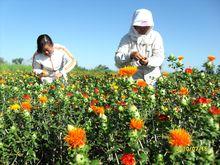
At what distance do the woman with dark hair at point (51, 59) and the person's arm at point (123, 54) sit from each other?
4.35ft

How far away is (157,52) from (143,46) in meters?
A: 0.18

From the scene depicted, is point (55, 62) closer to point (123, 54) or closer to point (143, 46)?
point (123, 54)

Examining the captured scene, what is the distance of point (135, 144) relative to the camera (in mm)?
1894

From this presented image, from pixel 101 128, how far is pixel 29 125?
68 cm

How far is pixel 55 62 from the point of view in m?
6.01

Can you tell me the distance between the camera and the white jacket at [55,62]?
5973 mm

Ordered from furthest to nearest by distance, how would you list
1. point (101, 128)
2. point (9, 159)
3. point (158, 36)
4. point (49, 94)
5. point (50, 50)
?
point (50, 50)
point (158, 36)
point (49, 94)
point (9, 159)
point (101, 128)

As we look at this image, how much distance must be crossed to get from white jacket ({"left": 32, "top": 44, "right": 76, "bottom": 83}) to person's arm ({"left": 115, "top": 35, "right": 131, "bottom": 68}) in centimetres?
140

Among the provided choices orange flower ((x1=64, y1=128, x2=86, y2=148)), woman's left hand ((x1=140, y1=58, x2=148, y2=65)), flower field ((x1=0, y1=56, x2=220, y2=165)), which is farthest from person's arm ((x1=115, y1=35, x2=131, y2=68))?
orange flower ((x1=64, y1=128, x2=86, y2=148))

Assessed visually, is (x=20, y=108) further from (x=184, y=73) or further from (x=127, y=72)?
(x=184, y=73)

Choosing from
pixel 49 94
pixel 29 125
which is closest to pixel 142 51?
pixel 49 94

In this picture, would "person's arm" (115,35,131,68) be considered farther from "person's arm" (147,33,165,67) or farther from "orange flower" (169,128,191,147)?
"orange flower" (169,128,191,147)

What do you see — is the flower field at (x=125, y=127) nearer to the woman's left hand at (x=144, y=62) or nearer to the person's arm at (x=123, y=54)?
the woman's left hand at (x=144, y=62)

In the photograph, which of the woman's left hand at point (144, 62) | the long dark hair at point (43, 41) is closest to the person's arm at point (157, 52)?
the woman's left hand at point (144, 62)
